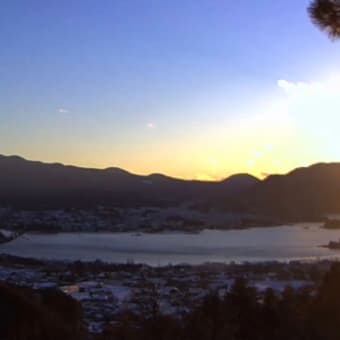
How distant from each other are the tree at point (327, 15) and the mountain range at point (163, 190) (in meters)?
41.7

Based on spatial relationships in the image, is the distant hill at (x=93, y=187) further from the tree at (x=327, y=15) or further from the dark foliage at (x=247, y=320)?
the tree at (x=327, y=15)

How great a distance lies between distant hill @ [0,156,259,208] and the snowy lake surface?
20.9 feet

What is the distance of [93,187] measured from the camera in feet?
214

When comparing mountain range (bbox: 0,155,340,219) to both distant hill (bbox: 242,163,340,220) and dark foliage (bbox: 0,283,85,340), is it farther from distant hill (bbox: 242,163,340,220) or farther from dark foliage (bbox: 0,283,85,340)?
dark foliage (bbox: 0,283,85,340)

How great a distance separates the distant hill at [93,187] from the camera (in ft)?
195

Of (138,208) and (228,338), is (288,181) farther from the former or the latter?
(228,338)

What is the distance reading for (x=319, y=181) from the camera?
1892 inches

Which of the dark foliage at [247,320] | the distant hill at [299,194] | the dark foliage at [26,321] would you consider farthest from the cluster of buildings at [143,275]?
the dark foliage at [26,321]

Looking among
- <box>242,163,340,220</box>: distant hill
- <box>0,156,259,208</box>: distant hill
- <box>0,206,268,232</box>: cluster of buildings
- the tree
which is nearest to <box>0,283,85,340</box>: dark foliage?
the tree

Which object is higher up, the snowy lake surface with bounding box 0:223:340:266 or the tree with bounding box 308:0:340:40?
the tree with bounding box 308:0:340:40

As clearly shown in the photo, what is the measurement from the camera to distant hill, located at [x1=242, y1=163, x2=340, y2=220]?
4756 cm

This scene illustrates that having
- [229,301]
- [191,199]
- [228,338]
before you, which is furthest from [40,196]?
[228,338]

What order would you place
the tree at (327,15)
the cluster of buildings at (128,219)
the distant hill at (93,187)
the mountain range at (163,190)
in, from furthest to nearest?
the distant hill at (93,187)
the cluster of buildings at (128,219)
the mountain range at (163,190)
the tree at (327,15)

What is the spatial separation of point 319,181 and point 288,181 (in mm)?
4043
